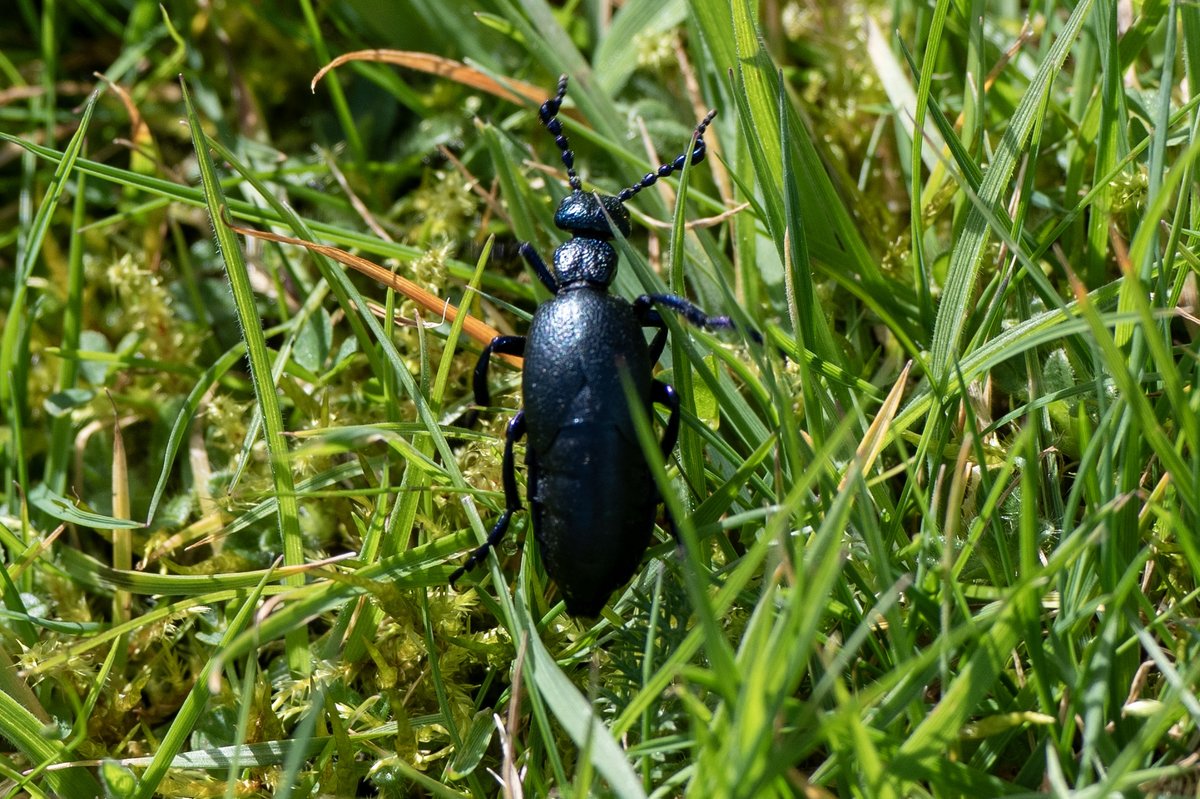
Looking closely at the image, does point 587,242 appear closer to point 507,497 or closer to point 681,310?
point 681,310

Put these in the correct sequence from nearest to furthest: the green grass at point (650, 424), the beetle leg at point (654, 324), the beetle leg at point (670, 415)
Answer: the green grass at point (650, 424)
the beetle leg at point (670, 415)
the beetle leg at point (654, 324)

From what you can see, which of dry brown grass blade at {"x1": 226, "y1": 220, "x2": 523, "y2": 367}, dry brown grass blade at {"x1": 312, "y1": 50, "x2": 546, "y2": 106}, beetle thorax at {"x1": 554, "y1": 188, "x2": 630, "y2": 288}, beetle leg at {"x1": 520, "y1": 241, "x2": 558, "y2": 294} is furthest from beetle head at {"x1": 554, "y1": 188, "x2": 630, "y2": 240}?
dry brown grass blade at {"x1": 312, "y1": 50, "x2": 546, "y2": 106}

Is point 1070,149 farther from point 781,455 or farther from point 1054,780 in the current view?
point 1054,780

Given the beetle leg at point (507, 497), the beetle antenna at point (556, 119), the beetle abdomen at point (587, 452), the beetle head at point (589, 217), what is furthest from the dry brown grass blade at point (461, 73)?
the beetle leg at point (507, 497)

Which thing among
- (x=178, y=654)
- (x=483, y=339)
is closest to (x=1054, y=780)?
(x=483, y=339)

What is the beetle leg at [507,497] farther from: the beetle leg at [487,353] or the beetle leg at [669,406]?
the beetle leg at [669,406]
